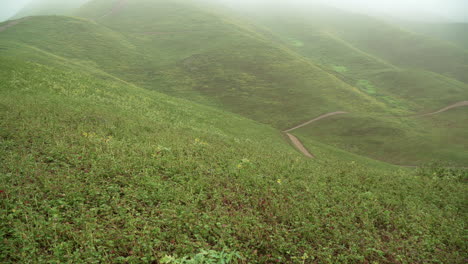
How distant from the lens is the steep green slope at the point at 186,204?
22.3 ft

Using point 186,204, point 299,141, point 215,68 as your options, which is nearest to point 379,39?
point 215,68

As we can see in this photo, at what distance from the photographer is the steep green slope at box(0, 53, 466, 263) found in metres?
6.79

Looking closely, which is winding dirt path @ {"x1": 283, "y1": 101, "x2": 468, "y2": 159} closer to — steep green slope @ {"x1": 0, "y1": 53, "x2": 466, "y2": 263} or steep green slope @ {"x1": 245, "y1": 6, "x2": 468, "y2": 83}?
steep green slope @ {"x1": 0, "y1": 53, "x2": 466, "y2": 263}

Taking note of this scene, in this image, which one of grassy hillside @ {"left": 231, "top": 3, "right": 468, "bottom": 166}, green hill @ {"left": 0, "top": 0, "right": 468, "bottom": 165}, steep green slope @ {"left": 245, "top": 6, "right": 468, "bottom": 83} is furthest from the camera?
steep green slope @ {"left": 245, "top": 6, "right": 468, "bottom": 83}

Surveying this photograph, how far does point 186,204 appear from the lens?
902 centimetres

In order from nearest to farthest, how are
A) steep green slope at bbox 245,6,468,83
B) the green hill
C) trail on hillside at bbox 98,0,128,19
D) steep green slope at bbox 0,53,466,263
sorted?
steep green slope at bbox 0,53,466,263 < the green hill < steep green slope at bbox 245,6,468,83 < trail on hillside at bbox 98,0,128,19

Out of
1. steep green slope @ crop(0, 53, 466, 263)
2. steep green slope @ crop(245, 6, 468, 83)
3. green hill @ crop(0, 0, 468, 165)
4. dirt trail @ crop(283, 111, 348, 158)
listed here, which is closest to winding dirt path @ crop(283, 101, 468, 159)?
dirt trail @ crop(283, 111, 348, 158)

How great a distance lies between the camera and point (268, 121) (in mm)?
51500

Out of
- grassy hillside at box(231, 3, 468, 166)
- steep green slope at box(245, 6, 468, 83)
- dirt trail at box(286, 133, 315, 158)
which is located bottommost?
dirt trail at box(286, 133, 315, 158)

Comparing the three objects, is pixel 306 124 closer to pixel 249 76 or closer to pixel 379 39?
pixel 249 76

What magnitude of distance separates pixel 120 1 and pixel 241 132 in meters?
155

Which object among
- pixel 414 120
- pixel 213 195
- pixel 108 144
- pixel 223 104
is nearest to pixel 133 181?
pixel 213 195

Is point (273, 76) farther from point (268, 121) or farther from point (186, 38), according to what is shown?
point (186, 38)

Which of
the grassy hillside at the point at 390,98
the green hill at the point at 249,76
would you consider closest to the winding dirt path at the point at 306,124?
the green hill at the point at 249,76
